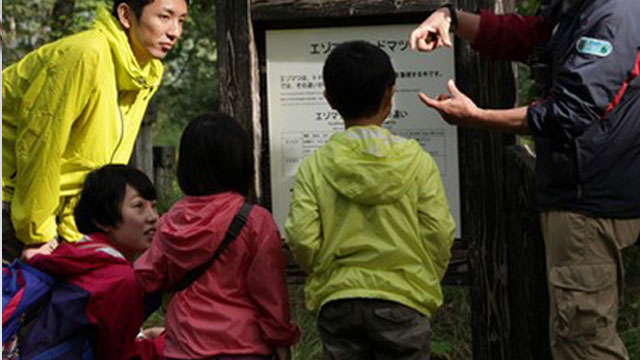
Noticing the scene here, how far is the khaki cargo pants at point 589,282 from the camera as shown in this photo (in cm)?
275

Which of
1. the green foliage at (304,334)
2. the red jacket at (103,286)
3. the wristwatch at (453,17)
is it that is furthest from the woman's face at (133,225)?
the green foliage at (304,334)

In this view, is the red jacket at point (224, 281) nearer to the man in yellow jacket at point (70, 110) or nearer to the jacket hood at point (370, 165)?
the jacket hood at point (370, 165)

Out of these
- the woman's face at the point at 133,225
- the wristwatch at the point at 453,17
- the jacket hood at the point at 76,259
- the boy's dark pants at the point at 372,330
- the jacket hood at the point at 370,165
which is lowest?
the boy's dark pants at the point at 372,330

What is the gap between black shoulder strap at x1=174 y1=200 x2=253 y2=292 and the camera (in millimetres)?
2765

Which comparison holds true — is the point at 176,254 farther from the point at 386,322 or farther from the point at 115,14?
the point at 115,14

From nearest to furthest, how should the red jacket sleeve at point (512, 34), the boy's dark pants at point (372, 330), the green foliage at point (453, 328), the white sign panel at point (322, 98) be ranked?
the boy's dark pants at point (372, 330) → the red jacket sleeve at point (512, 34) → the white sign panel at point (322, 98) → the green foliage at point (453, 328)

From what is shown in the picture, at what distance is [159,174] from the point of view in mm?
7551

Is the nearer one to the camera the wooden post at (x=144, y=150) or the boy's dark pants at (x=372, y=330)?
the boy's dark pants at (x=372, y=330)

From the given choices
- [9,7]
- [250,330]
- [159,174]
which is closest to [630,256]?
[250,330]

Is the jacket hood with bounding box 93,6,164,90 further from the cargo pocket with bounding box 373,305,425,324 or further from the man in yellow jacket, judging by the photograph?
the cargo pocket with bounding box 373,305,425,324

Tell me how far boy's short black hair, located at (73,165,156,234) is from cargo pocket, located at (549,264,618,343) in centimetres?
156

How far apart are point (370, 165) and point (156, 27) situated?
144cm

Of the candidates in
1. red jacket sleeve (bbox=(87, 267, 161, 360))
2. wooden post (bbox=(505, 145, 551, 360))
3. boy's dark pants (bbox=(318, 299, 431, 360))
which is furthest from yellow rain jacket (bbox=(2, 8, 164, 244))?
wooden post (bbox=(505, 145, 551, 360))

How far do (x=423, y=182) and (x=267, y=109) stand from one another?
1210 millimetres
